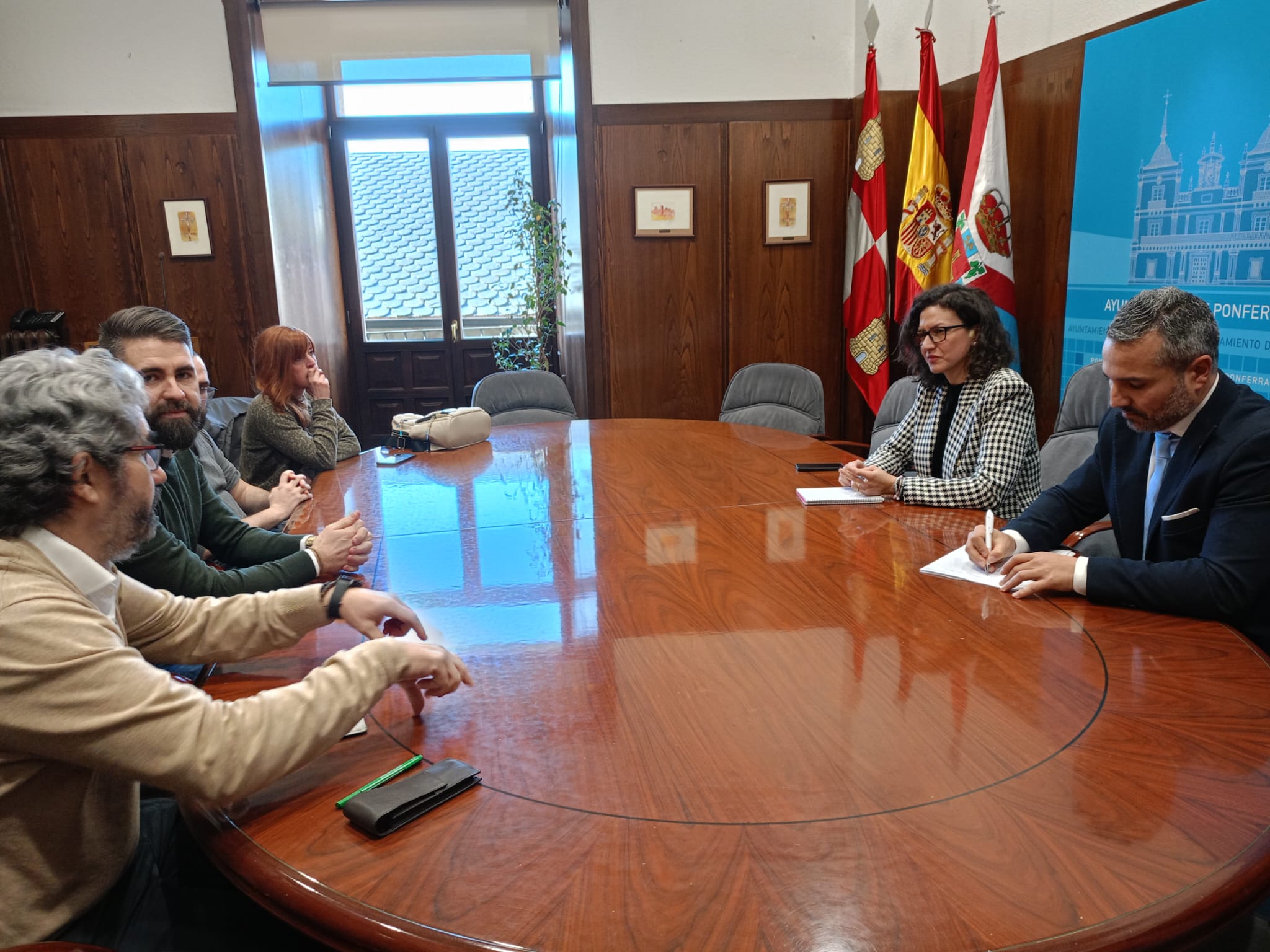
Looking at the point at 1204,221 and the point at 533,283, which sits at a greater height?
the point at 1204,221

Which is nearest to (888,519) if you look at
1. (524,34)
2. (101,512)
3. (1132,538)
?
(1132,538)

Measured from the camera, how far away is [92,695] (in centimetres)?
100

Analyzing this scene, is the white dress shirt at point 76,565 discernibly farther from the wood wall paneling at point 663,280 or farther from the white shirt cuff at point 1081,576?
the wood wall paneling at point 663,280

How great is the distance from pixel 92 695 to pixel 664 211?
4633mm

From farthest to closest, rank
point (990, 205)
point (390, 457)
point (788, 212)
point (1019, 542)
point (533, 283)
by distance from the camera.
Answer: point (533, 283)
point (788, 212)
point (990, 205)
point (390, 457)
point (1019, 542)

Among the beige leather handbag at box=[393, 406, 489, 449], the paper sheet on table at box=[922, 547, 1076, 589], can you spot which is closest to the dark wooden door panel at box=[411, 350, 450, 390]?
the beige leather handbag at box=[393, 406, 489, 449]

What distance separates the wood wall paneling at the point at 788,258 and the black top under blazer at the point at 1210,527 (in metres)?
3.54

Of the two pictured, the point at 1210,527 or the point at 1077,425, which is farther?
the point at 1077,425

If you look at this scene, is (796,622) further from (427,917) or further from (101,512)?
(101,512)

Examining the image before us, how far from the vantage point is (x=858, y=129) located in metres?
5.12

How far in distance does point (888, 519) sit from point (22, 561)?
1.93 meters

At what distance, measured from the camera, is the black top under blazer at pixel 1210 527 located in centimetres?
163

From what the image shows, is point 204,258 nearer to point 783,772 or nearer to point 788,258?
point 788,258

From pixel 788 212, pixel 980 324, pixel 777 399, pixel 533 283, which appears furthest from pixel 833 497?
pixel 533 283
